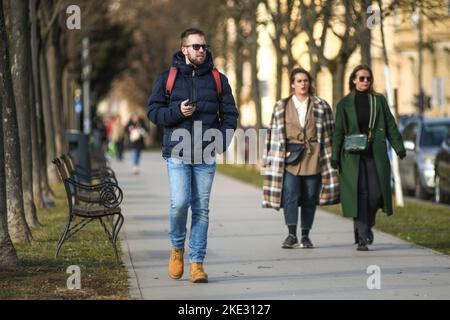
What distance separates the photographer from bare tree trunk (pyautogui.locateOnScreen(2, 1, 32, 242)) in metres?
13.9

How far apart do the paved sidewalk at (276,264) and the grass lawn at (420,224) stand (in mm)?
305

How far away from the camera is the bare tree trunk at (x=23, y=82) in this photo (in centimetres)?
1612

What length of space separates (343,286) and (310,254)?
2.73 meters

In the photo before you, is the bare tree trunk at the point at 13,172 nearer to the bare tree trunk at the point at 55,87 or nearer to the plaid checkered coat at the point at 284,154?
the plaid checkered coat at the point at 284,154

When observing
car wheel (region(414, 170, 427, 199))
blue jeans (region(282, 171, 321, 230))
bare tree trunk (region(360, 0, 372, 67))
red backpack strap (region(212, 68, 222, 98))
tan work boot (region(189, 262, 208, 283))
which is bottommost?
car wheel (region(414, 170, 427, 199))

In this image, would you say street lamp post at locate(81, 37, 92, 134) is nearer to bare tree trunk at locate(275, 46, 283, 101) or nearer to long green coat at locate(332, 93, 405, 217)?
bare tree trunk at locate(275, 46, 283, 101)

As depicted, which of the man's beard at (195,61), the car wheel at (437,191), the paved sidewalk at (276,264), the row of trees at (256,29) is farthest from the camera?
the row of trees at (256,29)

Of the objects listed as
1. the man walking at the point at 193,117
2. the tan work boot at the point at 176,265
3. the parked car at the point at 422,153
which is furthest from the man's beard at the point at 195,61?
the parked car at the point at 422,153

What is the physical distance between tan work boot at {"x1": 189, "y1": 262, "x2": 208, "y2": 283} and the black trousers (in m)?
3.38

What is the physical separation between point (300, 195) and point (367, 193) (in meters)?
0.70

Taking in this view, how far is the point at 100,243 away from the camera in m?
14.2

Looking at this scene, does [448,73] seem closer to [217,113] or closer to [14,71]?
[14,71]

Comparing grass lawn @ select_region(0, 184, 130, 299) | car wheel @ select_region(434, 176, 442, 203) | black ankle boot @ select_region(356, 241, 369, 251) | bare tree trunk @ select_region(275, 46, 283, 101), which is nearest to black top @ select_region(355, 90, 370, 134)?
black ankle boot @ select_region(356, 241, 369, 251)
